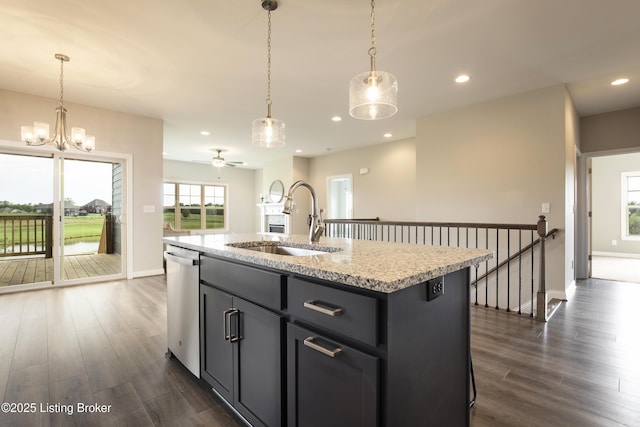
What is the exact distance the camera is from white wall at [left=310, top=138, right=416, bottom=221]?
6633 mm

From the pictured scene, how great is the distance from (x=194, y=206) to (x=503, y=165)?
29.0ft

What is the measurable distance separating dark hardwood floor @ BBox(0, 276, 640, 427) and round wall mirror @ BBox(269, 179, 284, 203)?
19.0 feet

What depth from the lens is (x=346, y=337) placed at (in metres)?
1.01

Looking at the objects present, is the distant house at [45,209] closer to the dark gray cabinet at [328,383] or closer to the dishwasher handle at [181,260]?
the dishwasher handle at [181,260]

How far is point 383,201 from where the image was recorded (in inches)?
279

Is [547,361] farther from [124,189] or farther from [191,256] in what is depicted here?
[124,189]

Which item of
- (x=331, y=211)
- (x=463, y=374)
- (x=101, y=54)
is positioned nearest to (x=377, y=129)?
(x=331, y=211)

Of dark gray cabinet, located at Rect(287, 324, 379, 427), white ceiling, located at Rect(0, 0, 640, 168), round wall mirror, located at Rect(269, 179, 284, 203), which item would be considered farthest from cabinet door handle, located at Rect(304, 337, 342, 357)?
round wall mirror, located at Rect(269, 179, 284, 203)

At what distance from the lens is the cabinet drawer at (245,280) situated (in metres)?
1.29

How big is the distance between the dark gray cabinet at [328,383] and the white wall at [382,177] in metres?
5.79

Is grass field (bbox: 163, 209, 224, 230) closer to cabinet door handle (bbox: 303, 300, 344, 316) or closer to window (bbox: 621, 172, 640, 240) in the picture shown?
cabinet door handle (bbox: 303, 300, 344, 316)

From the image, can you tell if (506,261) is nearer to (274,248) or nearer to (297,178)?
(274,248)

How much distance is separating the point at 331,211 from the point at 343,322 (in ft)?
24.8

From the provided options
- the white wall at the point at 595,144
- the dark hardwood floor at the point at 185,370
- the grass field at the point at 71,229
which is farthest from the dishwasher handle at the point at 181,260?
the white wall at the point at 595,144
